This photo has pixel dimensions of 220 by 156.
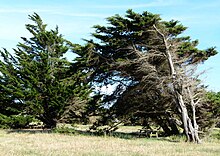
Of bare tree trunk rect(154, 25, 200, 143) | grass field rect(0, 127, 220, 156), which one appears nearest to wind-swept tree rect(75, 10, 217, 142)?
bare tree trunk rect(154, 25, 200, 143)

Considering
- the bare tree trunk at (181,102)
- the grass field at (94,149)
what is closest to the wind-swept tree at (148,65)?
the bare tree trunk at (181,102)

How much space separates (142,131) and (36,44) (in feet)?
34.6

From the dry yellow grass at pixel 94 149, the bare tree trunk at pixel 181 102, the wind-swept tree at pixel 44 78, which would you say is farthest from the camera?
the wind-swept tree at pixel 44 78

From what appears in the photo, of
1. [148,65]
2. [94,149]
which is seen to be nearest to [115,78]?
[148,65]

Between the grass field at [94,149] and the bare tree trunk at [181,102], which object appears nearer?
the grass field at [94,149]

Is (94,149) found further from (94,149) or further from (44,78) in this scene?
(44,78)

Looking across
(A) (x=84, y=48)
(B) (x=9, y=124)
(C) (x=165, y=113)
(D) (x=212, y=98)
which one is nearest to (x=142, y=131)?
(C) (x=165, y=113)

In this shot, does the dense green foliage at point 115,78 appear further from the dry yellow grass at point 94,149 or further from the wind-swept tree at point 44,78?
the dry yellow grass at point 94,149

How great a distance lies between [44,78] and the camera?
26.0 metres

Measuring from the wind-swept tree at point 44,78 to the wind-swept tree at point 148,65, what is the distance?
2.24m

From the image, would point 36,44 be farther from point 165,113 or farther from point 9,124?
point 165,113

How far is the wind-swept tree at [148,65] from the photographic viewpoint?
2017 centimetres

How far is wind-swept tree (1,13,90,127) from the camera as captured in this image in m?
25.1

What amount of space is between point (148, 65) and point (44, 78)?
9056mm
